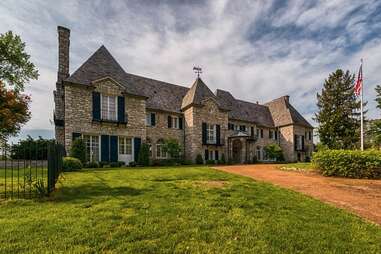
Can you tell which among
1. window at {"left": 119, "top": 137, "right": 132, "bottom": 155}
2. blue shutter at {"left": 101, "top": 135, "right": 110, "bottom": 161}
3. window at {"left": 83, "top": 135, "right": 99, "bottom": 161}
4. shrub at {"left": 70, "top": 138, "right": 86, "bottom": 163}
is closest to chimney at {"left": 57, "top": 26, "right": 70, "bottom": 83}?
window at {"left": 83, "top": 135, "right": 99, "bottom": 161}

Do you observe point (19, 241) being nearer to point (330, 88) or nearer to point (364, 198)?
point (364, 198)

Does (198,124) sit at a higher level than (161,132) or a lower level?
higher

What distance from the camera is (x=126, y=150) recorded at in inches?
750

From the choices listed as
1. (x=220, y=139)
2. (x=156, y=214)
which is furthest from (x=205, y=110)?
(x=156, y=214)

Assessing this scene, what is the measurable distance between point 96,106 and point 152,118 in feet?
18.2

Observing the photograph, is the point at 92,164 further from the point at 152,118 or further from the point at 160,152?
the point at 152,118

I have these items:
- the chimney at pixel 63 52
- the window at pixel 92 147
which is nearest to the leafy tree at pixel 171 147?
the window at pixel 92 147

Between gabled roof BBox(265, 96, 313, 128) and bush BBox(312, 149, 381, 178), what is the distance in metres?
19.1

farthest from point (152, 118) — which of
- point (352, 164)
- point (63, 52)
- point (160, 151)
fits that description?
point (352, 164)

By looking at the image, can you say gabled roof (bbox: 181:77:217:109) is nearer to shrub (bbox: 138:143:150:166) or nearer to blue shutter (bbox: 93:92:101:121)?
shrub (bbox: 138:143:150:166)

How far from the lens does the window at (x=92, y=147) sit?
17341 mm

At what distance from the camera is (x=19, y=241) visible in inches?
129

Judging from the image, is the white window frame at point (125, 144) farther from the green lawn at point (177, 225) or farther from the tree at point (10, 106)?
the green lawn at point (177, 225)

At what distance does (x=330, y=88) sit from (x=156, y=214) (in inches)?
1283
